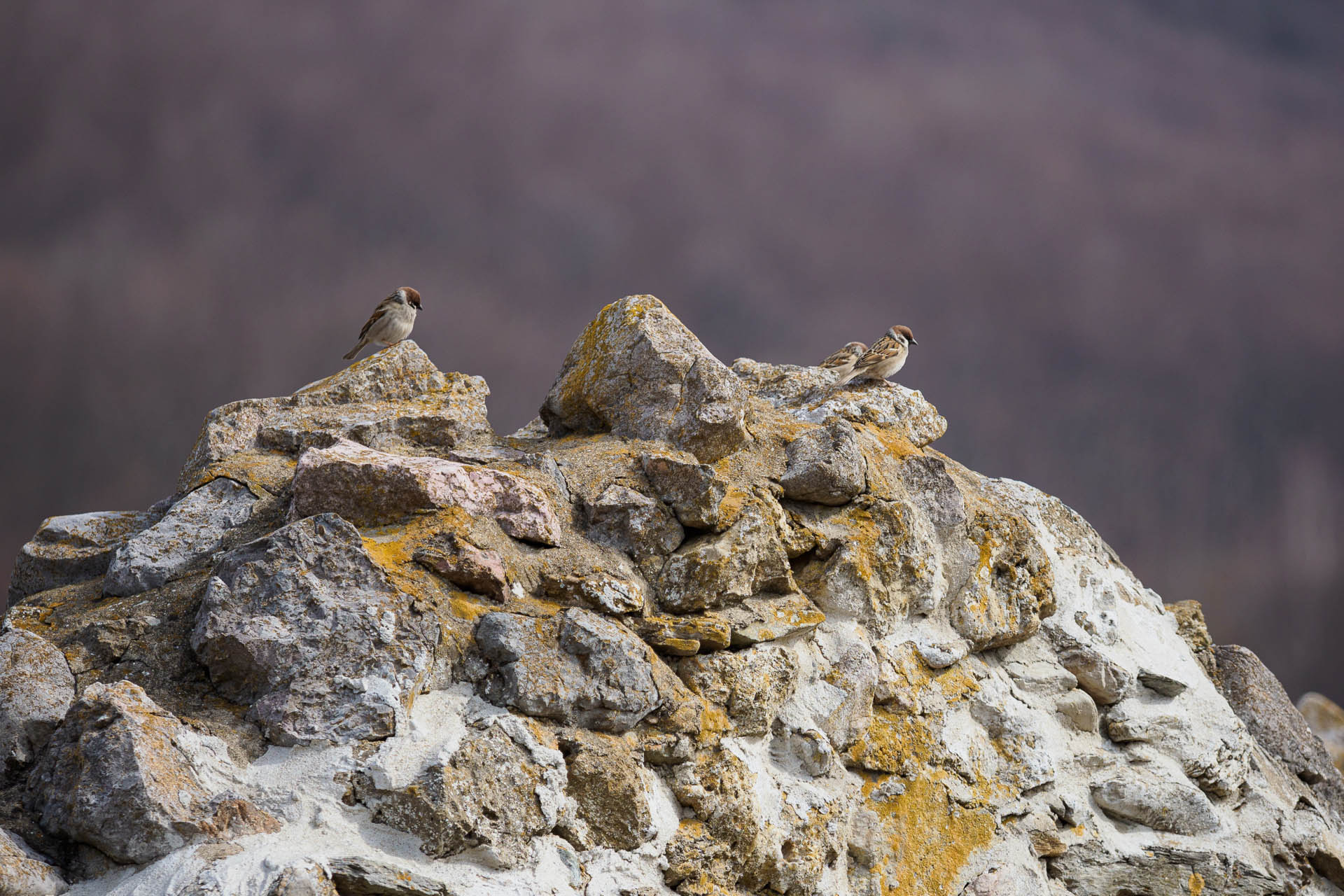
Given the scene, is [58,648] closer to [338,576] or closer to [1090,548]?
[338,576]

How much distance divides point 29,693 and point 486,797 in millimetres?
2816

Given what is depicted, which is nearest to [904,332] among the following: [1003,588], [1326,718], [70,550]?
[1003,588]

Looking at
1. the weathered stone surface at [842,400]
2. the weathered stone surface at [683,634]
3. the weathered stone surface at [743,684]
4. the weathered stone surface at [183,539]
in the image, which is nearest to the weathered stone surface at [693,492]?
the weathered stone surface at [683,634]

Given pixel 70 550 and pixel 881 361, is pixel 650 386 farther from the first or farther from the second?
pixel 70 550

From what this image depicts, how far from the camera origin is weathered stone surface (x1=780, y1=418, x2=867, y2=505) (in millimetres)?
8570

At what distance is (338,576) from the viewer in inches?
240

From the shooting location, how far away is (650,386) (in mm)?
8781

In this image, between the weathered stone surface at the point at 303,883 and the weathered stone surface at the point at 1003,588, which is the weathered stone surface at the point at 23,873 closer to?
the weathered stone surface at the point at 303,883

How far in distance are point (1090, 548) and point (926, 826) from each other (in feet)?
14.6

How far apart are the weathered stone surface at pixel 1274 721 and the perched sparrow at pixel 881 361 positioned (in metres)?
5.06

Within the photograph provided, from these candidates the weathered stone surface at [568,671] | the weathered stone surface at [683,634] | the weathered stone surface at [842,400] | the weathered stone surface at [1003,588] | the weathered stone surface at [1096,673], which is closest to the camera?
the weathered stone surface at [568,671]

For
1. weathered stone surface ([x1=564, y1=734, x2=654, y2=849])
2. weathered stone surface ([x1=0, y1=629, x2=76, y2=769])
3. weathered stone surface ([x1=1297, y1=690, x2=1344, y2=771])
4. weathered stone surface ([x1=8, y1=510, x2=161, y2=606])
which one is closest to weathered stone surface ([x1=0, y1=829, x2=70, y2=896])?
weathered stone surface ([x1=0, y1=629, x2=76, y2=769])

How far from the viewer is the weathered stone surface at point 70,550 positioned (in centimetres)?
802

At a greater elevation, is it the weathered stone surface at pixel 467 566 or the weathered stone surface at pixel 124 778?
the weathered stone surface at pixel 467 566
